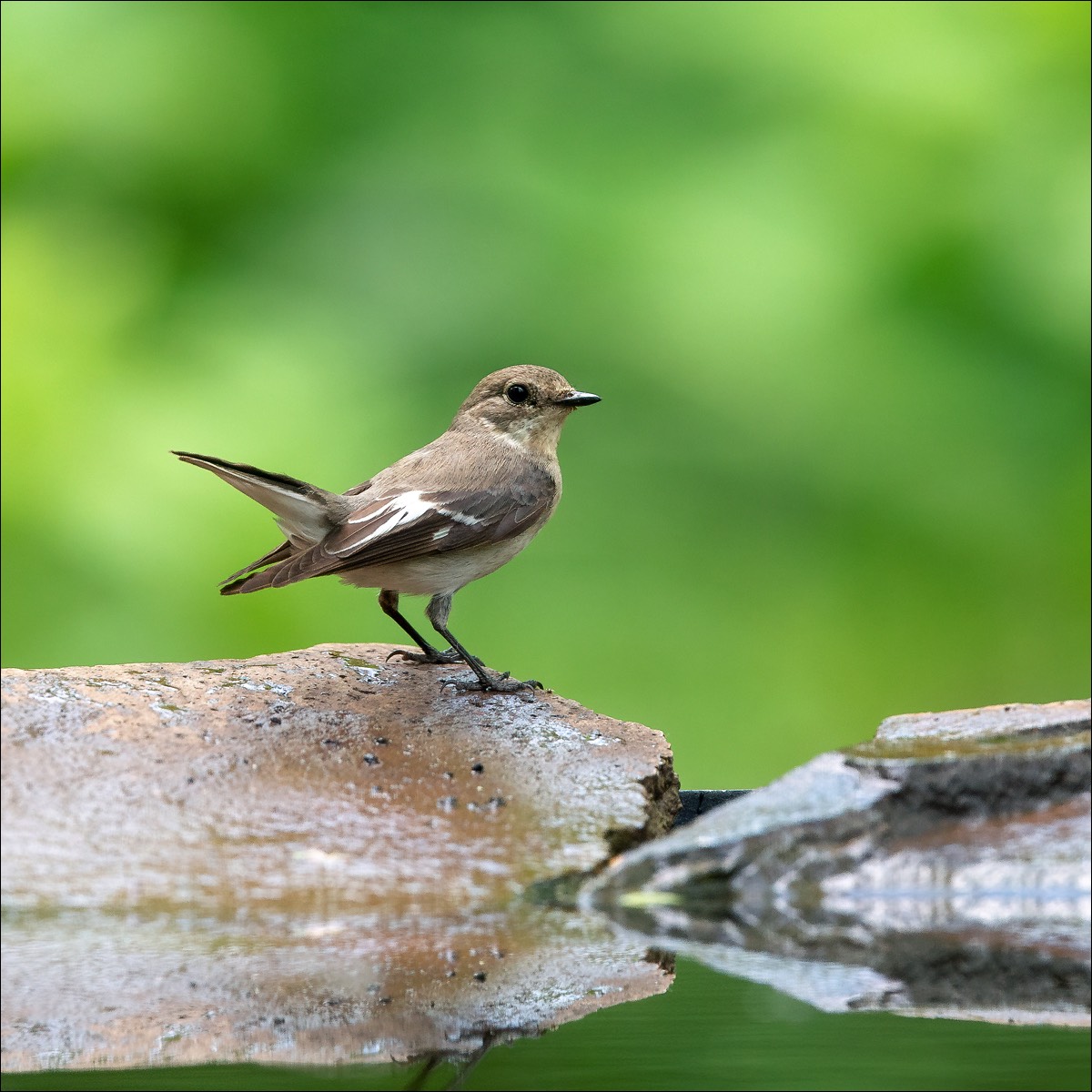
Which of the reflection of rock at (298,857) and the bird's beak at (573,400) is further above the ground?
the bird's beak at (573,400)

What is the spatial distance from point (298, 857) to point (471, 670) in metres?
1.26

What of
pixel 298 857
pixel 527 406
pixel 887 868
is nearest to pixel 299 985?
pixel 298 857

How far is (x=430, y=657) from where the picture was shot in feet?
13.5

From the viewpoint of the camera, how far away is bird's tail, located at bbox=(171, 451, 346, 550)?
3.51 meters

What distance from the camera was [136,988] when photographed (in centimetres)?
225

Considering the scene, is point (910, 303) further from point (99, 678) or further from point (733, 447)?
point (99, 678)

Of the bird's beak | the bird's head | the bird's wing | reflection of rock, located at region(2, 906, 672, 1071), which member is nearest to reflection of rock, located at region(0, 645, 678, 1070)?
reflection of rock, located at region(2, 906, 672, 1071)

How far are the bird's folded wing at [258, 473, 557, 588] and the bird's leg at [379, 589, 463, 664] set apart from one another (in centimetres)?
40

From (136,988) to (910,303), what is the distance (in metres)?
5.35

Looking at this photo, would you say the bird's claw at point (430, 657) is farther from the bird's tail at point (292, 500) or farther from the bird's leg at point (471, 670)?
the bird's tail at point (292, 500)

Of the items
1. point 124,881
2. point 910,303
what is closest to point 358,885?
point 124,881

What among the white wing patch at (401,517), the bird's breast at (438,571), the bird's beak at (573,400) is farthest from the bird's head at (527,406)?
the white wing patch at (401,517)

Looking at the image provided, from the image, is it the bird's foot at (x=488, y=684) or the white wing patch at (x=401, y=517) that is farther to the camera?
the bird's foot at (x=488, y=684)

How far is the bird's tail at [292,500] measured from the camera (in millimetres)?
3508
